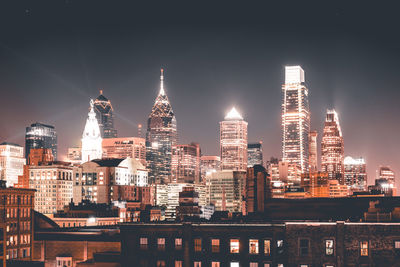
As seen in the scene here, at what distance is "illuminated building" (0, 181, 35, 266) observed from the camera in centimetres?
14312

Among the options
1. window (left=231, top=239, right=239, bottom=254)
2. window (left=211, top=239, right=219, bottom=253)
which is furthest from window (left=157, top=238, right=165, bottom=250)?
window (left=231, top=239, right=239, bottom=254)

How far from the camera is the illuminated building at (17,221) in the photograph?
143 m

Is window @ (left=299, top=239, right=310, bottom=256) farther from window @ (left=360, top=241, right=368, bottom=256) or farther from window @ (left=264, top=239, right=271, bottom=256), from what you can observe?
window @ (left=360, top=241, right=368, bottom=256)

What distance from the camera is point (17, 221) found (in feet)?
486

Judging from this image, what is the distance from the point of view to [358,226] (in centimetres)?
8350

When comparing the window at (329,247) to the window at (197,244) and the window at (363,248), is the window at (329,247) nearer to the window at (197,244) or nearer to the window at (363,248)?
the window at (363,248)

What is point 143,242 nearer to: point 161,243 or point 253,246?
point 161,243

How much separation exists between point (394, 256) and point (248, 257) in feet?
69.9

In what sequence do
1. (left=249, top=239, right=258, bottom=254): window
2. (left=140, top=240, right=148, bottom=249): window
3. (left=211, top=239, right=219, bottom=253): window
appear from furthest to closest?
(left=140, top=240, right=148, bottom=249): window < (left=211, top=239, right=219, bottom=253): window < (left=249, top=239, right=258, bottom=254): window

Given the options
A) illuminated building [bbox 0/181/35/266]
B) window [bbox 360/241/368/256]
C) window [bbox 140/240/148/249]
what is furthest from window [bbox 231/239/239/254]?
illuminated building [bbox 0/181/35/266]

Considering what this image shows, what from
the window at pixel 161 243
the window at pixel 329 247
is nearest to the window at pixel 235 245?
the window at pixel 161 243

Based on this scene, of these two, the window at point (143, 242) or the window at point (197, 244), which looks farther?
the window at point (143, 242)

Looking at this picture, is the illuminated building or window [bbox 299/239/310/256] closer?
window [bbox 299/239/310/256]

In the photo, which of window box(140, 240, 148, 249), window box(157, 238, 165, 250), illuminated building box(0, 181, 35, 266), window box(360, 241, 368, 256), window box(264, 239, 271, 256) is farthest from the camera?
illuminated building box(0, 181, 35, 266)
